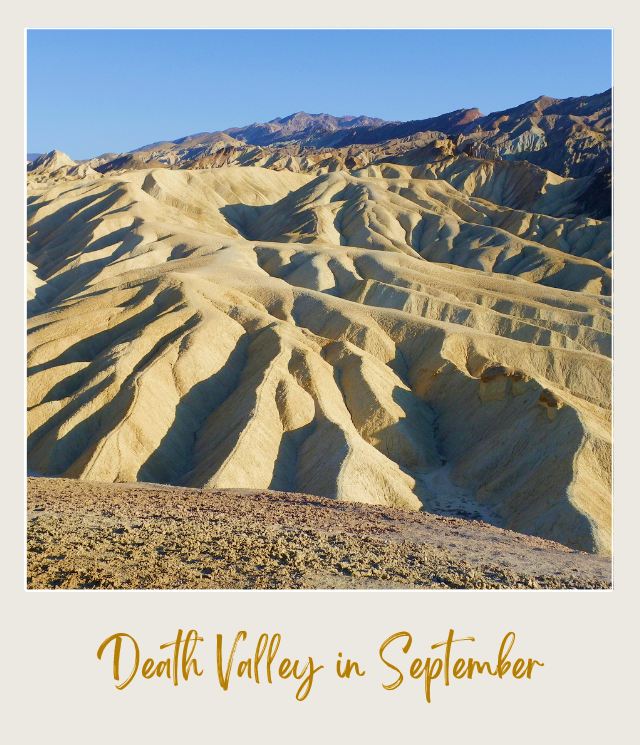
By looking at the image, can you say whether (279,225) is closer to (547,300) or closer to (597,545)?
(547,300)

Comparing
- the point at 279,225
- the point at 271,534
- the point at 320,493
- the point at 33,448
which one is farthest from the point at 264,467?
the point at 279,225

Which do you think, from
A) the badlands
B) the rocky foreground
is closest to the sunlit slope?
the badlands

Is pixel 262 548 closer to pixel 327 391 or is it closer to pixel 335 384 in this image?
pixel 327 391

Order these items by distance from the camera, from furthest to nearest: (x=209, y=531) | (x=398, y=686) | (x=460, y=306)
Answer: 1. (x=460, y=306)
2. (x=209, y=531)
3. (x=398, y=686)

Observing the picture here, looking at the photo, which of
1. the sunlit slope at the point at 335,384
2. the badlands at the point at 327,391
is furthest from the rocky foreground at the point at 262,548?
the sunlit slope at the point at 335,384

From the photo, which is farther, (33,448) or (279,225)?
(279,225)
